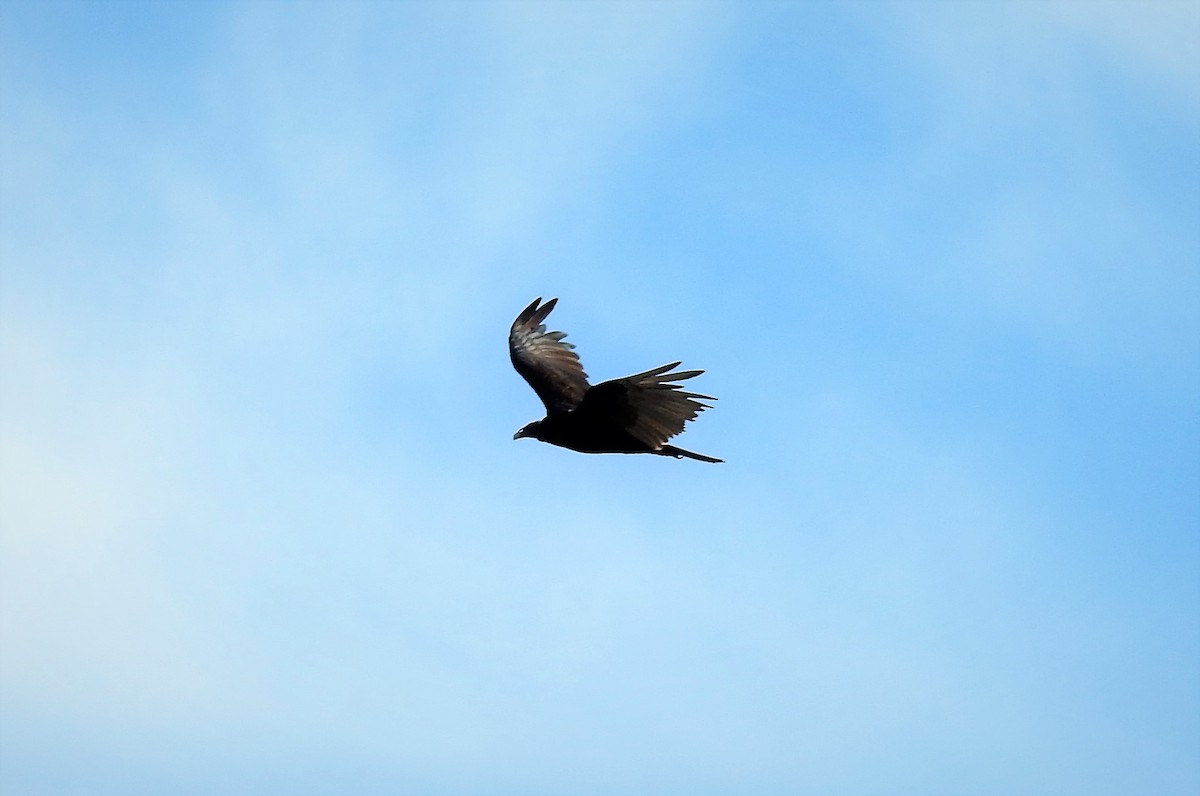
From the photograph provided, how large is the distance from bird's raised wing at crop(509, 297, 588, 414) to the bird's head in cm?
70

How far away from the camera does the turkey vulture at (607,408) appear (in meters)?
15.7

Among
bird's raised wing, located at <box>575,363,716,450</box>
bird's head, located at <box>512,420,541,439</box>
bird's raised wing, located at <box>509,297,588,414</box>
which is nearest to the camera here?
bird's raised wing, located at <box>575,363,716,450</box>

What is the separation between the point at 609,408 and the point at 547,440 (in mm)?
2216

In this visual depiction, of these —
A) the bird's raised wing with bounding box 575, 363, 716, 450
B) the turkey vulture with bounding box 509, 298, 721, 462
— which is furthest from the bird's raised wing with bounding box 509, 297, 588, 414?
the bird's raised wing with bounding box 575, 363, 716, 450

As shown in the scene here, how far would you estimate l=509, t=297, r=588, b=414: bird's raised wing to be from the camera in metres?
19.7

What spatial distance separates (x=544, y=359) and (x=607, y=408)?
438 cm

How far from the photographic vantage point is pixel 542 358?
67.5 ft

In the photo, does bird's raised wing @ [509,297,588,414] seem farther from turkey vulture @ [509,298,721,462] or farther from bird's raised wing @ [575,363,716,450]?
bird's raised wing @ [575,363,716,450]

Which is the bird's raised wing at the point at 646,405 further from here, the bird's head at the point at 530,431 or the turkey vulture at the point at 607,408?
the bird's head at the point at 530,431

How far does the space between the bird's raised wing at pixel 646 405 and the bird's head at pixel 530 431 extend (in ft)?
5.81

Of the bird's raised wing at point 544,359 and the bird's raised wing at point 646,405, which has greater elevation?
the bird's raised wing at point 544,359

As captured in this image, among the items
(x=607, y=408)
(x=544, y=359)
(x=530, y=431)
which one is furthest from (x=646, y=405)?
(x=544, y=359)

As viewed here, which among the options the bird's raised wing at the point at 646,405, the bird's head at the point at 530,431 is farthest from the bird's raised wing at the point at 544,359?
the bird's raised wing at the point at 646,405

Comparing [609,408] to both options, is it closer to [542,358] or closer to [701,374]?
[701,374]
